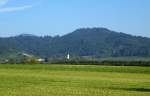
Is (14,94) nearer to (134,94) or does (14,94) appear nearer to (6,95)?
(6,95)

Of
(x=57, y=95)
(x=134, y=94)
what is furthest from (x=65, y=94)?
(x=134, y=94)

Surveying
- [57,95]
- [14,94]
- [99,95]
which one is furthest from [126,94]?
[14,94]

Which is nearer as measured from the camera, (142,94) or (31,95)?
(31,95)

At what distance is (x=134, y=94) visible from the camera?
1206 inches

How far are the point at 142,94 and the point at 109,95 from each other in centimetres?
301

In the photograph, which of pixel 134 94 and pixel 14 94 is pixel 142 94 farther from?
pixel 14 94

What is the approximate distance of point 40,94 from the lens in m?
28.6

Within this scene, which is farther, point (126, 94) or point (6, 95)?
point (126, 94)

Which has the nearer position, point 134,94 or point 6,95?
point 6,95

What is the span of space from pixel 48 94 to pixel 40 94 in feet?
1.68

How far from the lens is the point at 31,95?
27.8 metres

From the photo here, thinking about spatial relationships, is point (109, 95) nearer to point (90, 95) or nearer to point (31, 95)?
point (90, 95)

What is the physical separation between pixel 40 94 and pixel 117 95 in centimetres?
485

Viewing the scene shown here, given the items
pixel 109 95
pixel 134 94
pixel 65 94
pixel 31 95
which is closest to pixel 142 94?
pixel 134 94
